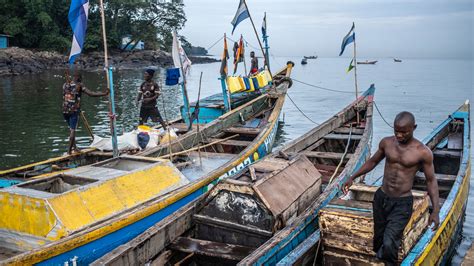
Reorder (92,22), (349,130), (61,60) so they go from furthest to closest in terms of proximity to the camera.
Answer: (92,22)
(61,60)
(349,130)

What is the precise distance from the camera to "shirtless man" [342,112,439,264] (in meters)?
4.53

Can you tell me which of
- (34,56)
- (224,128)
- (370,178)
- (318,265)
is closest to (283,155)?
(318,265)

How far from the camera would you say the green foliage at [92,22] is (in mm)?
52250

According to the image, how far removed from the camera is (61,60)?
54.4m

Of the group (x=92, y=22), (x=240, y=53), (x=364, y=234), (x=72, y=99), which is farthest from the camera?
(x=92, y=22)

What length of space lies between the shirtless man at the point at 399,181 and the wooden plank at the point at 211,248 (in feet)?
6.17

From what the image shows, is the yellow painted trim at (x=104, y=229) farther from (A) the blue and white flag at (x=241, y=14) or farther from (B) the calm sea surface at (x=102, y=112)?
(A) the blue and white flag at (x=241, y=14)

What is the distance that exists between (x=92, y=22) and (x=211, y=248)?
199ft

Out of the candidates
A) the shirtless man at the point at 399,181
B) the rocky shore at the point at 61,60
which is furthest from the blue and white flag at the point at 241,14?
the rocky shore at the point at 61,60

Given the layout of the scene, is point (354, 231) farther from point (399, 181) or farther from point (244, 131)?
point (244, 131)

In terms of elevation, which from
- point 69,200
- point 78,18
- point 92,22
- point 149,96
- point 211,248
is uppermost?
point 92,22

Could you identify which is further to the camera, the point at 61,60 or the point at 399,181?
the point at 61,60

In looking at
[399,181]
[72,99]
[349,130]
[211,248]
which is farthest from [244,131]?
[399,181]

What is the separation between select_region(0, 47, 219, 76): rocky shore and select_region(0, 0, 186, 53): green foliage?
174 centimetres
